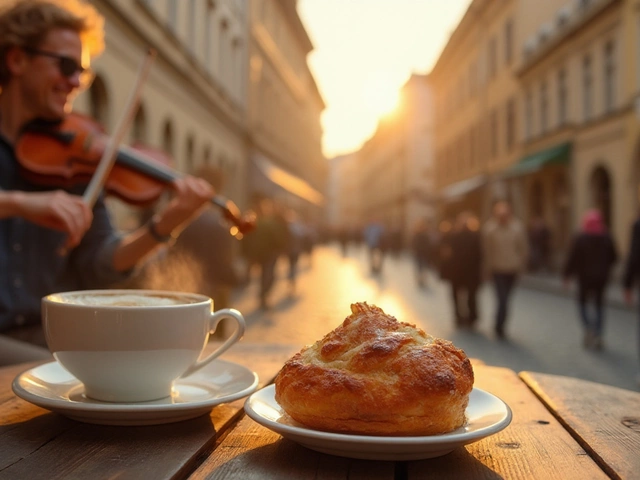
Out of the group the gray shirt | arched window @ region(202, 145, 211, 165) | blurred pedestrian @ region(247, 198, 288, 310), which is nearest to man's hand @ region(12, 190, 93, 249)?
the gray shirt

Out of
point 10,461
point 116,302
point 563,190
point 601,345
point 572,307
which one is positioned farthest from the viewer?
point 563,190

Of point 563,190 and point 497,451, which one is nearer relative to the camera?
point 497,451

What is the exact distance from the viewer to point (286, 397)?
1209mm

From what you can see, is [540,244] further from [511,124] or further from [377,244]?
[511,124]

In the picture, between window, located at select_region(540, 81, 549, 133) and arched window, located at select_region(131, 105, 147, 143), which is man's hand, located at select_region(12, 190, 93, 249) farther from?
window, located at select_region(540, 81, 549, 133)

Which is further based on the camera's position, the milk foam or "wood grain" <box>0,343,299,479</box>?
the milk foam

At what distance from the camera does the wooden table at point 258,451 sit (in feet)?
3.63

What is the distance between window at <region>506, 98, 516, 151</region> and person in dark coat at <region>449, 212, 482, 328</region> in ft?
62.8

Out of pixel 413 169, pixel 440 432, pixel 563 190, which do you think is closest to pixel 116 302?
pixel 440 432

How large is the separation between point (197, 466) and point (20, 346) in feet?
3.66

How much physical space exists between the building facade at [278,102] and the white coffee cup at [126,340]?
726 inches

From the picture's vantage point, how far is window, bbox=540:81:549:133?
25625 mm

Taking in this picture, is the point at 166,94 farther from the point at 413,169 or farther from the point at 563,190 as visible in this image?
the point at 413,169

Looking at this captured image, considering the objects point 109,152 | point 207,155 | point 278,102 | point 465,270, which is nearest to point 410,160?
point 278,102
